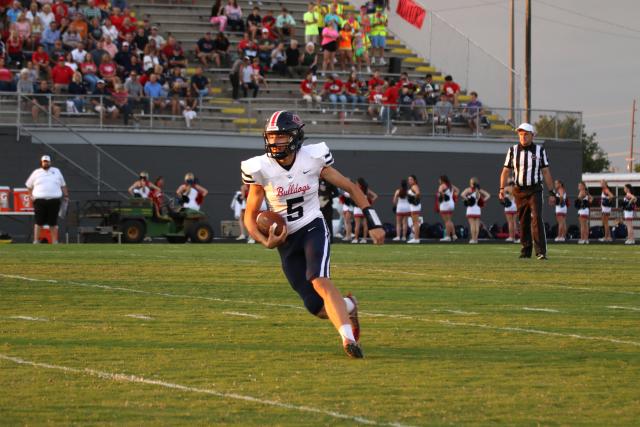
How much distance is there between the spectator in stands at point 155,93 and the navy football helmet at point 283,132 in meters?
23.2

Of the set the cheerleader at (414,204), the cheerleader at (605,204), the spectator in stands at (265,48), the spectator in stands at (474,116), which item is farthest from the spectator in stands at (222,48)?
the cheerleader at (605,204)

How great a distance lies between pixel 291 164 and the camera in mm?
8180

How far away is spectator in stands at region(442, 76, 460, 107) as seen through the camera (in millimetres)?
35656

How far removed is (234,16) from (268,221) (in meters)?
29.0

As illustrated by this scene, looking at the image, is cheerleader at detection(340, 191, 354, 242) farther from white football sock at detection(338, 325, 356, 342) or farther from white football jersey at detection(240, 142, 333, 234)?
white football sock at detection(338, 325, 356, 342)

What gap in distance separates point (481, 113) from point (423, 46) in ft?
14.8

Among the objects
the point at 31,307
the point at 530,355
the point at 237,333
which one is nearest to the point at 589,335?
the point at 530,355

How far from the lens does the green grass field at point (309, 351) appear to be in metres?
6.01

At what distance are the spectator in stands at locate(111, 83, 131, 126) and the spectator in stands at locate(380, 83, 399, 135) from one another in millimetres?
6897

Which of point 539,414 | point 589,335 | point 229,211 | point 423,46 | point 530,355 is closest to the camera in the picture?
point 539,414

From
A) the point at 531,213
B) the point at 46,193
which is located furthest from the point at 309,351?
the point at 46,193

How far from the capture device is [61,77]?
3006cm

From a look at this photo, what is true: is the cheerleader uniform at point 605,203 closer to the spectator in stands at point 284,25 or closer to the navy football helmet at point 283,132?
the spectator in stands at point 284,25

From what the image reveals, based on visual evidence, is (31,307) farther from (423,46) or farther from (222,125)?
(423,46)
